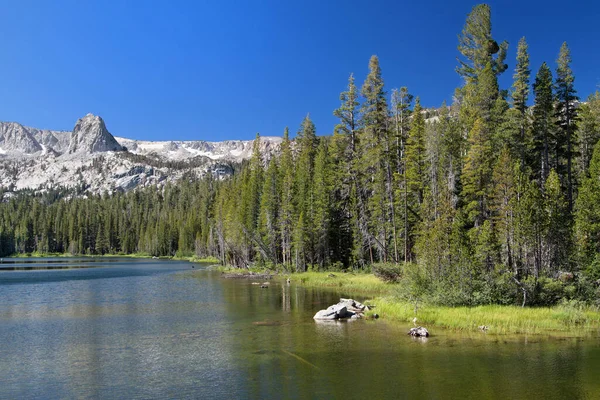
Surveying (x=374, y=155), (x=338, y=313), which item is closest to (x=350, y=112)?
(x=374, y=155)

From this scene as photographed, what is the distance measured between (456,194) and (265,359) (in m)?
33.7

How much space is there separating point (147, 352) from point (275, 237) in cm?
5694

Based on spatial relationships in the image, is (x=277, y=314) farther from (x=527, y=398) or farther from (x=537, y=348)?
(x=527, y=398)

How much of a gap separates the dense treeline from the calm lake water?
333 inches

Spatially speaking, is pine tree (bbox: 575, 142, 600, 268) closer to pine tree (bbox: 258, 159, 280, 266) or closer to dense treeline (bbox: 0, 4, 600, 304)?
dense treeline (bbox: 0, 4, 600, 304)

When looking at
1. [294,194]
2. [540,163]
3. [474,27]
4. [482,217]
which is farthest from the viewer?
[294,194]

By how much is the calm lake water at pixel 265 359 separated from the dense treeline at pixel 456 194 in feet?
27.8

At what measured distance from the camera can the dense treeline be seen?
35.0m

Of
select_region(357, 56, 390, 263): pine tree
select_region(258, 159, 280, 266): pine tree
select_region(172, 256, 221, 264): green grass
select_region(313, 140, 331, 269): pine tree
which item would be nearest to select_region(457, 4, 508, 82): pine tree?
select_region(357, 56, 390, 263): pine tree

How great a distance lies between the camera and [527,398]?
57.8 ft

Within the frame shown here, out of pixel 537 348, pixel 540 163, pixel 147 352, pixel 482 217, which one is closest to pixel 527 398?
pixel 537 348

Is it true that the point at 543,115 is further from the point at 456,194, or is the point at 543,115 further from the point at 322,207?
the point at 322,207

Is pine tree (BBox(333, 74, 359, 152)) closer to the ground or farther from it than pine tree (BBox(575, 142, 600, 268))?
farther from it

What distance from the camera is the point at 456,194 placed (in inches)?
1962
